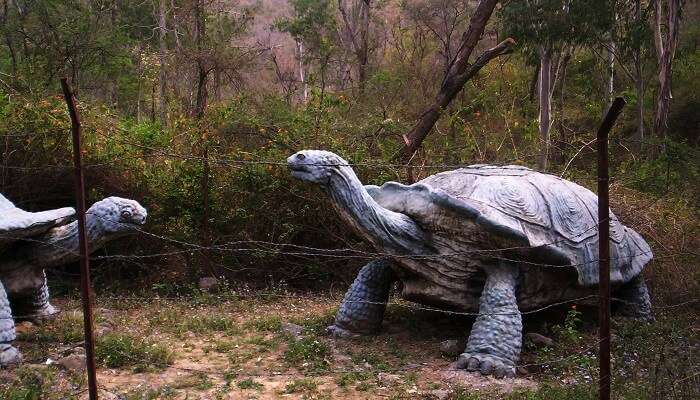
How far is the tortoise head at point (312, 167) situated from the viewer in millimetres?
5070

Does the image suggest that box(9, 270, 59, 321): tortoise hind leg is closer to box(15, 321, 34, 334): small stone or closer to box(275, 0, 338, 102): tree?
box(15, 321, 34, 334): small stone

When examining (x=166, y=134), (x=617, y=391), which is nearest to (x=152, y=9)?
(x=166, y=134)

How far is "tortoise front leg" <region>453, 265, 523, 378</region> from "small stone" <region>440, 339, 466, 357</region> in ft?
0.78

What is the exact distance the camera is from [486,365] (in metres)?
4.86

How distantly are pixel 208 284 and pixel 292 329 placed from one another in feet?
6.81

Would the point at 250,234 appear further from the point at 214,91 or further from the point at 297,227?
the point at 214,91

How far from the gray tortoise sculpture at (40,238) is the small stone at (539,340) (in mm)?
3051

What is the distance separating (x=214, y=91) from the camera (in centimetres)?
1578

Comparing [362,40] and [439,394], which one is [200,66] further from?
[439,394]

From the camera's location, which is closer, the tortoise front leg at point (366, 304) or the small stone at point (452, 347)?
the small stone at point (452, 347)

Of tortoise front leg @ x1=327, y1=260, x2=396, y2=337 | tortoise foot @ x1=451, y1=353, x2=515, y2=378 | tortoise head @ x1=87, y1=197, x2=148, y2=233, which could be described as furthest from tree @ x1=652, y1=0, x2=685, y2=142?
tortoise head @ x1=87, y1=197, x2=148, y2=233

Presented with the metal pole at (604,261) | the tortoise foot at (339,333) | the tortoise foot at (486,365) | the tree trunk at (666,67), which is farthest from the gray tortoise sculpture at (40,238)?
the tree trunk at (666,67)

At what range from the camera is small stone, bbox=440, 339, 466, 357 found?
537cm

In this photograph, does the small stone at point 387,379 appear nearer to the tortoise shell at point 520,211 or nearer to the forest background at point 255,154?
the forest background at point 255,154
